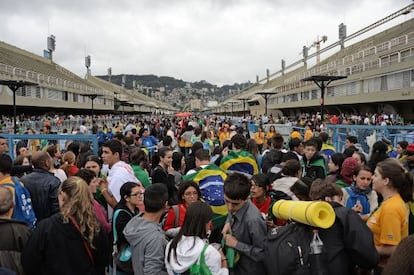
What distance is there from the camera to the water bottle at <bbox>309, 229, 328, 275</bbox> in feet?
8.20

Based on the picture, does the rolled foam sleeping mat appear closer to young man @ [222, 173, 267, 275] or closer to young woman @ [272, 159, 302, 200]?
young man @ [222, 173, 267, 275]

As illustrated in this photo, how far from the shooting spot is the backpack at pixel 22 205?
3939 millimetres

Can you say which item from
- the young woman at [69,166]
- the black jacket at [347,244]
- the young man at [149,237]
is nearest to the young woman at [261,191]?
the young man at [149,237]

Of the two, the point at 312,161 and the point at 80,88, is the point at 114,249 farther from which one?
the point at 80,88

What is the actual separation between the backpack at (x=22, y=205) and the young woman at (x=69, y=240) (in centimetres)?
105

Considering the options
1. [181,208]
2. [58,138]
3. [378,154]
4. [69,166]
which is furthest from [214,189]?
[58,138]

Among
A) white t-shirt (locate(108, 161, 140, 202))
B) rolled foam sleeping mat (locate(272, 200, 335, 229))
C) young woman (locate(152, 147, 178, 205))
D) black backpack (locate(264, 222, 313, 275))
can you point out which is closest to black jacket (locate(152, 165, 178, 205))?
young woman (locate(152, 147, 178, 205))

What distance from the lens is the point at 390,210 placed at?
308 centimetres

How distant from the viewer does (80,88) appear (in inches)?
1839

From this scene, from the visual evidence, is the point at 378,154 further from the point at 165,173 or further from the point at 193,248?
the point at 193,248

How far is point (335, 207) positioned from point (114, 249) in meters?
2.18

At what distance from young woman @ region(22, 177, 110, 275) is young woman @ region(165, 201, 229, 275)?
0.65 m

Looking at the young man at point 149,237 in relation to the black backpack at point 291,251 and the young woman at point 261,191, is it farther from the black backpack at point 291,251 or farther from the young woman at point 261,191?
the young woman at point 261,191

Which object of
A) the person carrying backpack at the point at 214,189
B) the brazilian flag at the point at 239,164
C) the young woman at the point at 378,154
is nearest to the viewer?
the person carrying backpack at the point at 214,189
